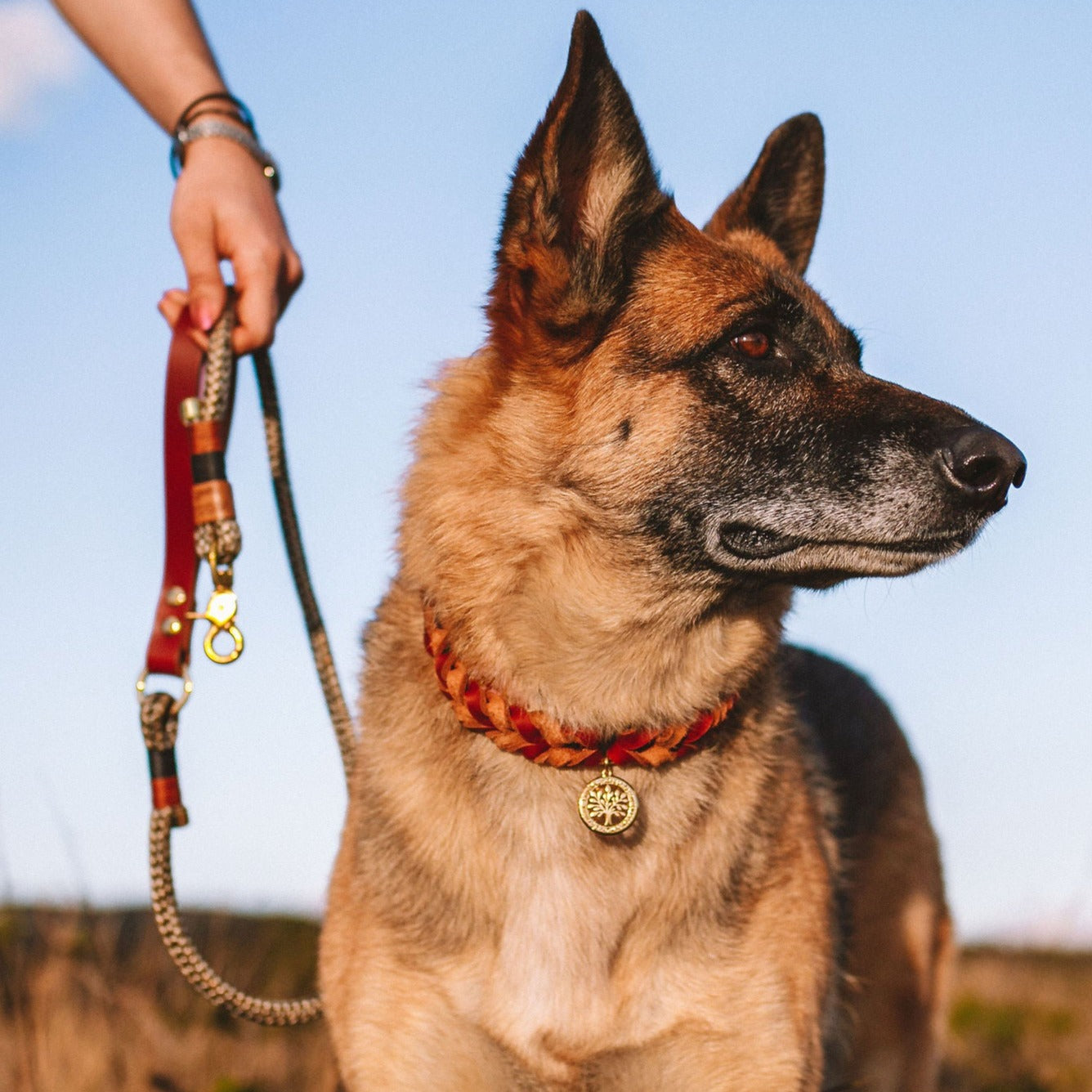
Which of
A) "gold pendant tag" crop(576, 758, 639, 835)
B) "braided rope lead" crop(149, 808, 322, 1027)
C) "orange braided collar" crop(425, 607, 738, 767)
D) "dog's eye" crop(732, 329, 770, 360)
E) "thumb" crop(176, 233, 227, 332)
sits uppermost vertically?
"thumb" crop(176, 233, 227, 332)

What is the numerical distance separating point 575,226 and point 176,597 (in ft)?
4.49

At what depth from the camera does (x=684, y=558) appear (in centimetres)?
304

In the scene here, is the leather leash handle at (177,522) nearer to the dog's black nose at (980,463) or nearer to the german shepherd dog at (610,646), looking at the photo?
the german shepherd dog at (610,646)

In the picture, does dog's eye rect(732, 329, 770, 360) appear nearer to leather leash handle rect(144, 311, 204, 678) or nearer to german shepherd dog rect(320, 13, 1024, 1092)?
german shepherd dog rect(320, 13, 1024, 1092)

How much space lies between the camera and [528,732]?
2.93 m

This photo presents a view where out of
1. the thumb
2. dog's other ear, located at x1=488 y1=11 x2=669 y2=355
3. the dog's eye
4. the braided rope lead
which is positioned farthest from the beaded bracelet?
the braided rope lead

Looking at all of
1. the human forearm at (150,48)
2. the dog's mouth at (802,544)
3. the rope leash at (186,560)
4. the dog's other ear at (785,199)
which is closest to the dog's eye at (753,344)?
the dog's mouth at (802,544)

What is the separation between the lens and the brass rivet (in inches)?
111

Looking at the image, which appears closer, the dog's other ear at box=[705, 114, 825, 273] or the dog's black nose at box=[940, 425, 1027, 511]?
the dog's black nose at box=[940, 425, 1027, 511]

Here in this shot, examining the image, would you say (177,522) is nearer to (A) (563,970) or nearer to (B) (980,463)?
(A) (563,970)

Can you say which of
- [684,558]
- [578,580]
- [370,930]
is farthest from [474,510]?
[370,930]

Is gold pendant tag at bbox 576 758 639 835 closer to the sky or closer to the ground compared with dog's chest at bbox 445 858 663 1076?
closer to the sky

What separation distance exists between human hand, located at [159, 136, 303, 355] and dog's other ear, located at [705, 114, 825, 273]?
1.66 m

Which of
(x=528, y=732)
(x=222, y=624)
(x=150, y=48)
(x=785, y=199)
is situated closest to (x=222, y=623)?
(x=222, y=624)
